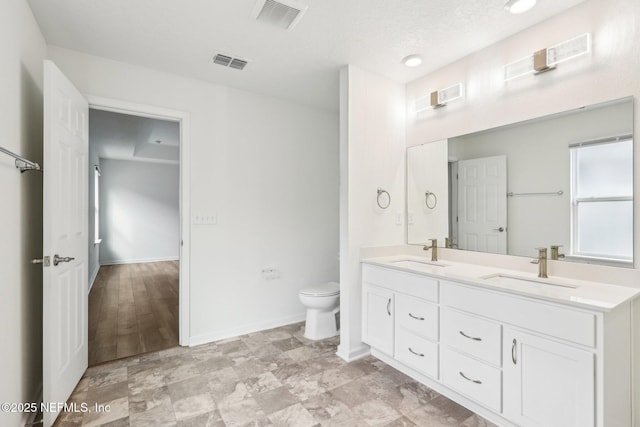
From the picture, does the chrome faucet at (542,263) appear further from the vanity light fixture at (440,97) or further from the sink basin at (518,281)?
the vanity light fixture at (440,97)

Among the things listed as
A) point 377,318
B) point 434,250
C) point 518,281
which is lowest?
point 377,318

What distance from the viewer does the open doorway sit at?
314 centimetres

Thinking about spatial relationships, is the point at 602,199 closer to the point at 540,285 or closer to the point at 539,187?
the point at 539,187

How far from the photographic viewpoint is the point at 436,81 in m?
2.65


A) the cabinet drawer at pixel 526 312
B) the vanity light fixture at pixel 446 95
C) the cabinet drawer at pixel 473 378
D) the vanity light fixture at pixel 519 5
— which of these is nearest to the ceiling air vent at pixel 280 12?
the vanity light fixture at pixel 519 5

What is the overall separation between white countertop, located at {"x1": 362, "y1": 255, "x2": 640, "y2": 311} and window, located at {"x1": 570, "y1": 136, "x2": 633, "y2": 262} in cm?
20

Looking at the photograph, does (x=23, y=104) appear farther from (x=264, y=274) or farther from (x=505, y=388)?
(x=505, y=388)

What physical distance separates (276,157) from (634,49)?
2.72 metres

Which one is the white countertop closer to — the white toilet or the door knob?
the white toilet

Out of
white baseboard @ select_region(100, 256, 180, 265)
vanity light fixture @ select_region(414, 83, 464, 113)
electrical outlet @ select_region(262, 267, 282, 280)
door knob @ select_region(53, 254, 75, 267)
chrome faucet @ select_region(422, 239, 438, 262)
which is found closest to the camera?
door knob @ select_region(53, 254, 75, 267)

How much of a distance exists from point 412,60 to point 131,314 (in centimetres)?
402

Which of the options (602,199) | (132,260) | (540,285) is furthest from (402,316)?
(132,260)

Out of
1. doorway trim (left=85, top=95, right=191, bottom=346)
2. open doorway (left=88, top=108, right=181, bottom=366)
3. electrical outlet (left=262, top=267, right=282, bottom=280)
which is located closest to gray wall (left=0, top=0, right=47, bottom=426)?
open doorway (left=88, top=108, right=181, bottom=366)

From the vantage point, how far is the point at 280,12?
6.31ft
